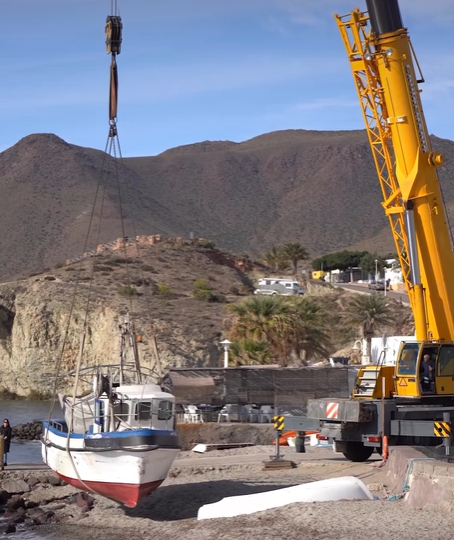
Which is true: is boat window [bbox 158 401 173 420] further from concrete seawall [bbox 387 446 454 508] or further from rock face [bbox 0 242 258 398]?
rock face [bbox 0 242 258 398]

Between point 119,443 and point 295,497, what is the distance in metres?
4.85

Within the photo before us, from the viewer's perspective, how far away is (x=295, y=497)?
17531 mm

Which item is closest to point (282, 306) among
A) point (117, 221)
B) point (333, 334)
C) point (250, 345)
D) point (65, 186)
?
point (250, 345)

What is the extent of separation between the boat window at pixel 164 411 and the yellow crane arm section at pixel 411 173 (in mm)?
5842

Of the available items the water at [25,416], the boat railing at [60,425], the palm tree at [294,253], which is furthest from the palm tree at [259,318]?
the palm tree at [294,253]

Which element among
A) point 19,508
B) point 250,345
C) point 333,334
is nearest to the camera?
point 19,508

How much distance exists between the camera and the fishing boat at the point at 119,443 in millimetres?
20750

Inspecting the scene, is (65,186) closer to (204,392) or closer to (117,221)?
(117,221)

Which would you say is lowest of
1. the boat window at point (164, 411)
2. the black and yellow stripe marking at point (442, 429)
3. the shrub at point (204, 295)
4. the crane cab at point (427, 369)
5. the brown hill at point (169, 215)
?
the black and yellow stripe marking at point (442, 429)

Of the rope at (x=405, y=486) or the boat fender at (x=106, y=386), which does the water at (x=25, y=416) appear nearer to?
the boat fender at (x=106, y=386)

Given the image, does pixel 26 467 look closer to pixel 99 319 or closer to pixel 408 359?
pixel 408 359

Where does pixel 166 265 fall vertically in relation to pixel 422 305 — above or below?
above

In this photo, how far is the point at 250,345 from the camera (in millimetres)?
50594

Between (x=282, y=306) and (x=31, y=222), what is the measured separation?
110 metres
